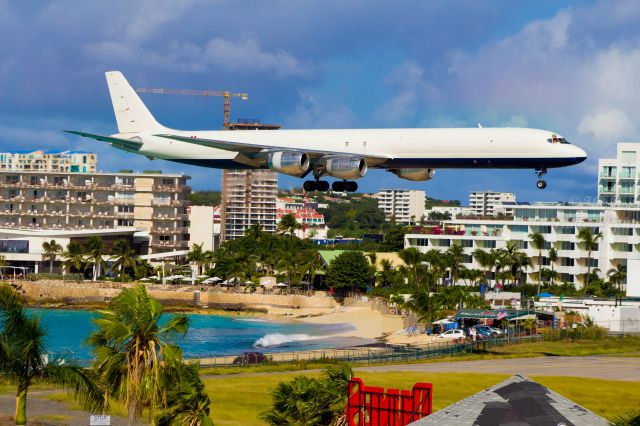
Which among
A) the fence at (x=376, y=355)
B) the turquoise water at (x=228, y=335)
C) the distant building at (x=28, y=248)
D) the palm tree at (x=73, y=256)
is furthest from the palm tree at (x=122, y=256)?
the fence at (x=376, y=355)

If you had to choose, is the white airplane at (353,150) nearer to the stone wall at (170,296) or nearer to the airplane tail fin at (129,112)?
the airplane tail fin at (129,112)

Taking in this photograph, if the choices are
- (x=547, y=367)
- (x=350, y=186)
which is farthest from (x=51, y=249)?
(x=547, y=367)

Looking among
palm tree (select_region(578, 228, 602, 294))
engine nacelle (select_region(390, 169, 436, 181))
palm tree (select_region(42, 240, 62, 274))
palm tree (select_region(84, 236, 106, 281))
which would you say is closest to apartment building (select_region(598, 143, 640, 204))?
palm tree (select_region(578, 228, 602, 294))

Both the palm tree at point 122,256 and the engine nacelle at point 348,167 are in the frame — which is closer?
the engine nacelle at point 348,167

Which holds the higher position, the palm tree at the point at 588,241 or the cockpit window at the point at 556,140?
the cockpit window at the point at 556,140

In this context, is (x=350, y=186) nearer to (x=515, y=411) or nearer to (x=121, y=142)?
(x=121, y=142)

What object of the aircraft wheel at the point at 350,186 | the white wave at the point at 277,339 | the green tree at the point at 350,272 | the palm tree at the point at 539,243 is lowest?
the white wave at the point at 277,339

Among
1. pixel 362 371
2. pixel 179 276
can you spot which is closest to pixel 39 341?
pixel 362 371

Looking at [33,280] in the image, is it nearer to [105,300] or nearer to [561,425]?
[105,300]

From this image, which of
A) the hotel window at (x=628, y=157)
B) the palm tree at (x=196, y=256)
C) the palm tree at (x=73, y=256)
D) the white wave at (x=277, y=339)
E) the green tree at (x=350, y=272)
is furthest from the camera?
the palm tree at (x=196, y=256)

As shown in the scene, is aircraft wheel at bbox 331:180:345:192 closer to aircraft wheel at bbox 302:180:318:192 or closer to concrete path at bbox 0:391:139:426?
aircraft wheel at bbox 302:180:318:192
